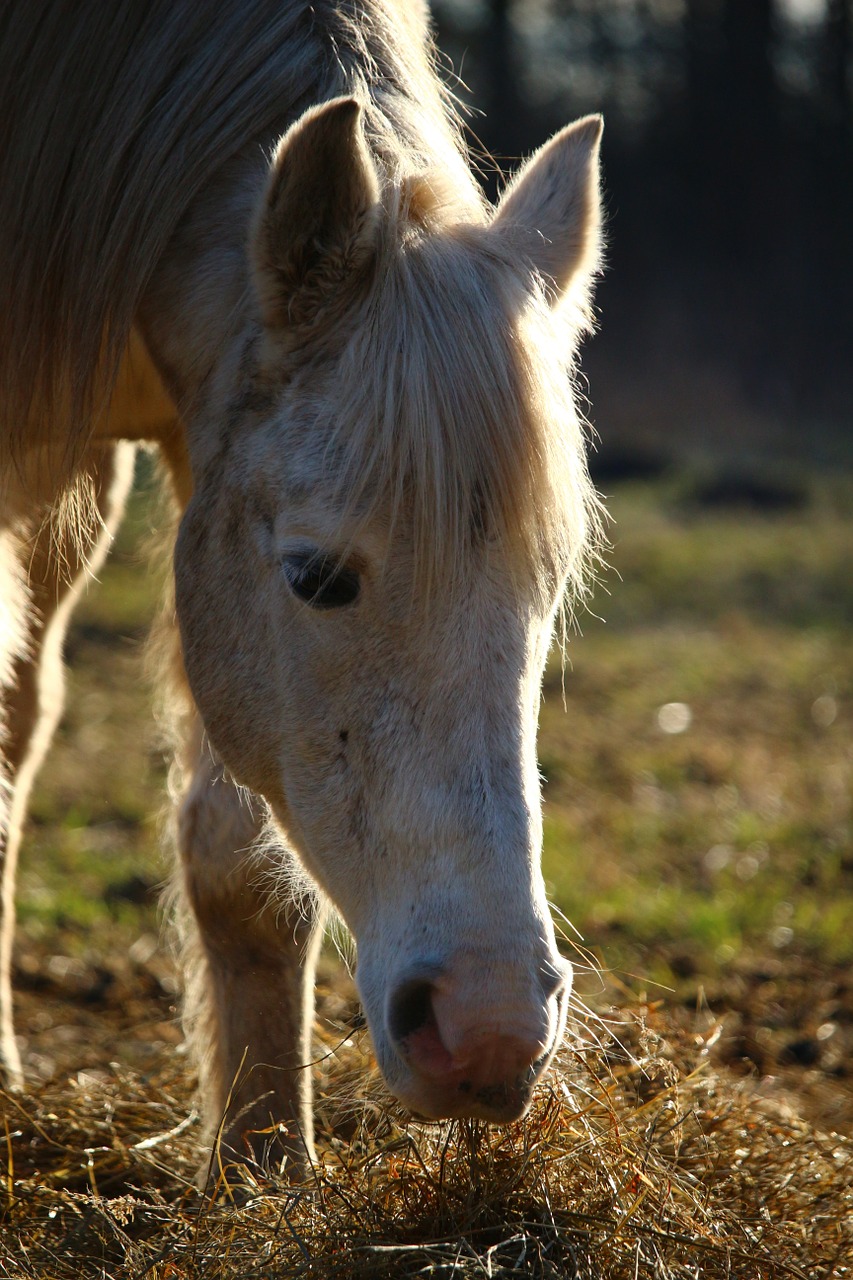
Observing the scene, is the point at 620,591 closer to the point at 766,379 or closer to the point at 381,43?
the point at 381,43

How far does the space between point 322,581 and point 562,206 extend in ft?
2.97

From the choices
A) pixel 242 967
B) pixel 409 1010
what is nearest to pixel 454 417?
pixel 409 1010

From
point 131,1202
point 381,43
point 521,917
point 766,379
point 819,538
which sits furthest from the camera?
point 766,379

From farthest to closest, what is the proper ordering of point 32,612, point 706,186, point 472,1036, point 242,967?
point 706,186 < point 32,612 < point 242,967 < point 472,1036

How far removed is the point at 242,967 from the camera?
2586mm

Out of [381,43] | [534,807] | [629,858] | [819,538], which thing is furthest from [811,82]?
[534,807]

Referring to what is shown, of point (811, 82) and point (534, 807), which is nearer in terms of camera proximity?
point (534, 807)

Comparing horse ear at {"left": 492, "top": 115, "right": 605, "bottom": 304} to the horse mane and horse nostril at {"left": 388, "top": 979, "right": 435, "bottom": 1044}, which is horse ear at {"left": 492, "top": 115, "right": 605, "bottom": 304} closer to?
the horse mane

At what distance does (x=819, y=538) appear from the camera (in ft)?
29.8

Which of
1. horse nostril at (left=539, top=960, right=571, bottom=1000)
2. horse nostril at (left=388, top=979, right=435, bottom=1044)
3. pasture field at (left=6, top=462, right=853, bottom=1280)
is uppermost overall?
horse nostril at (left=539, top=960, right=571, bottom=1000)

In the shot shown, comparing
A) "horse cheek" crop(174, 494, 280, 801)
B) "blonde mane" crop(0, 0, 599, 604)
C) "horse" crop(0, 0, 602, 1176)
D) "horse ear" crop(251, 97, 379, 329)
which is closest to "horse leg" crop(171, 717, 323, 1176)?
"horse" crop(0, 0, 602, 1176)

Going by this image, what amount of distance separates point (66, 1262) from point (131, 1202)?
0.51 feet

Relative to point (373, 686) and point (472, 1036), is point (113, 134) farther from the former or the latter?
point (472, 1036)

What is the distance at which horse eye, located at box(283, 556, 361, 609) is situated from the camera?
1.82m
